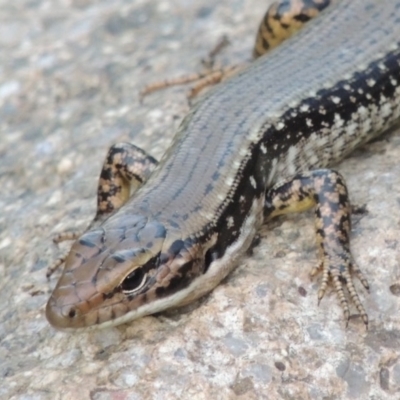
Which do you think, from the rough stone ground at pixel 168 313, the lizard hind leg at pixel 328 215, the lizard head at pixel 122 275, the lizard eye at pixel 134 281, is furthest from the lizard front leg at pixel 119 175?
the lizard eye at pixel 134 281

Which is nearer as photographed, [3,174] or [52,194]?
[52,194]

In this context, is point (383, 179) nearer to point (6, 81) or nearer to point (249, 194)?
point (249, 194)

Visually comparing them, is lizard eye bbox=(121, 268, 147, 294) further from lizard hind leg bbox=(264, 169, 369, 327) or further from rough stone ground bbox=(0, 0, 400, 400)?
lizard hind leg bbox=(264, 169, 369, 327)

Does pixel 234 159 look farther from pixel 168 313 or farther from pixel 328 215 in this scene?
pixel 168 313

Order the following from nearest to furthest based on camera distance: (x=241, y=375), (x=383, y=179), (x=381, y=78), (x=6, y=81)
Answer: (x=241, y=375), (x=383, y=179), (x=381, y=78), (x=6, y=81)

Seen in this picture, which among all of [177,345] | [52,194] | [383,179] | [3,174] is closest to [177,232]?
[177,345]

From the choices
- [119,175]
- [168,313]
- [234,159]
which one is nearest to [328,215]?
[234,159]
